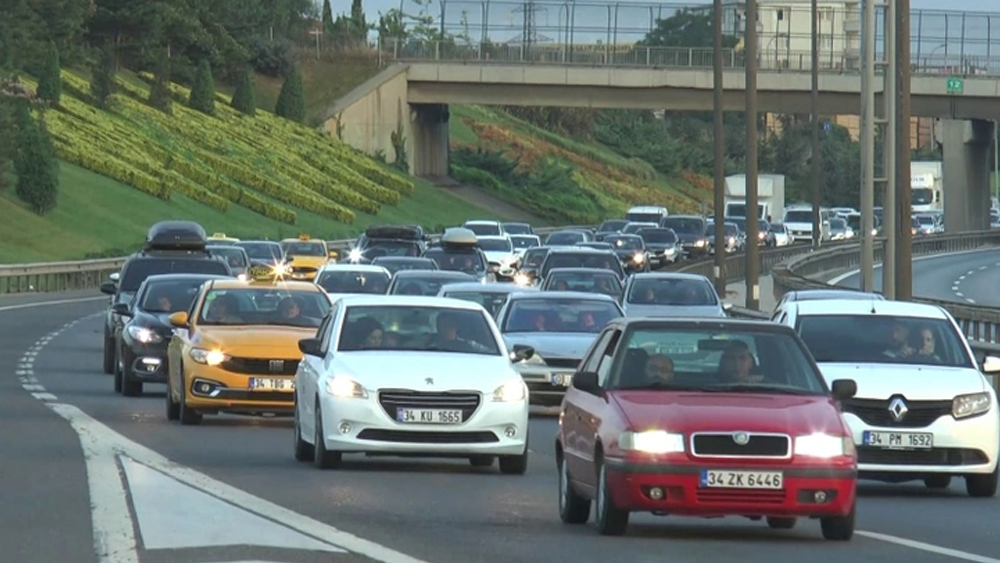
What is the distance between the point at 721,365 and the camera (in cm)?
1477

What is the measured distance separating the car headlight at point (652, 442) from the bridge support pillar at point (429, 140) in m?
99.6

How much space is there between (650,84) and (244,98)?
2249cm

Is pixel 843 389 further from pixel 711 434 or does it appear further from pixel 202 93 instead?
pixel 202 93

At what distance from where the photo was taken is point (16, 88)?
83.6 metres

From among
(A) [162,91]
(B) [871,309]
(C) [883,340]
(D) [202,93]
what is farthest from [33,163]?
(C) [883,340]

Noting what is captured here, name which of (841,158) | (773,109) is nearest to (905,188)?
(773,109)

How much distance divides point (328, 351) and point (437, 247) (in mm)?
32400

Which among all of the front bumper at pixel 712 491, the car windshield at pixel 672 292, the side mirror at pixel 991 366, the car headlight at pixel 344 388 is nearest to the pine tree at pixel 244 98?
the car windshield at pixel 672 292

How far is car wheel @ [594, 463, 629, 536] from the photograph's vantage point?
13.9 meters

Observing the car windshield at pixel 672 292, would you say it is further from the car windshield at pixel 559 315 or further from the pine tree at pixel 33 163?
the pine tree at pixel 33 163

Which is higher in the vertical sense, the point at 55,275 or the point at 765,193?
the point at 765,193

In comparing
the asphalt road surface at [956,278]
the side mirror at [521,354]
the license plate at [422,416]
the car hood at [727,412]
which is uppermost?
the car hood at [727,412]

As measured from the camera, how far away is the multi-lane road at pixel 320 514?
43.4 ft

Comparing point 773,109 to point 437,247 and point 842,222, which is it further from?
point 437,247
